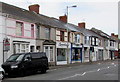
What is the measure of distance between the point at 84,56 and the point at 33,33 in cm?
1746

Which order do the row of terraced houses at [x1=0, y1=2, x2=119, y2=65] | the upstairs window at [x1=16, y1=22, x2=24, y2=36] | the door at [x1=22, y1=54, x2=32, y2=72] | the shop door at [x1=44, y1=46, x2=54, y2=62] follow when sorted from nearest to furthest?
the door at [x1=22, y1=54, x2=32, y2=72]
the row of terraced houses at [x1=0, y1=2, x2=119, y2=65]
the upstairs window at [x1=16, y1=22, x2=24, y2=36]
the shop door at [x1=44, y1=46, x2=54, y2=62]

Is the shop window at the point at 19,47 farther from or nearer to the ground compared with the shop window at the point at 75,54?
farther from the ground

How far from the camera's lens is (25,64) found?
1759cm

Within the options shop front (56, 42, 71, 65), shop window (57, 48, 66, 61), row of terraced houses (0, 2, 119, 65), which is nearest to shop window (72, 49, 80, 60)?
row of terraced houses (0, 2, 119, 65)

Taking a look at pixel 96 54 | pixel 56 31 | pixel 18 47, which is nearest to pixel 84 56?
pixel 96 54

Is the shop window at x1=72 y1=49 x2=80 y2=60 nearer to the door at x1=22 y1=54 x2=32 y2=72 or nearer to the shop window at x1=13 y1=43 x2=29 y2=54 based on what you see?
the shop window at x1=13 y1=43 x2=29 y2=54

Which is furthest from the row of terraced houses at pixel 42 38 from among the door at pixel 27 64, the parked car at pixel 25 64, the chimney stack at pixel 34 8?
the door at pixel 27 64

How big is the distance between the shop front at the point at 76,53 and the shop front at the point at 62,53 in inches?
74.3

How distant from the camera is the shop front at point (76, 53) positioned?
38.1 meters

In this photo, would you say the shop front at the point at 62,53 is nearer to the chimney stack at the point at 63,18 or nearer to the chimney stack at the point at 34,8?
the chimney stack at the point at 34,8

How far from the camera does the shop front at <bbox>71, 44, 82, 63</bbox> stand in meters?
38.1

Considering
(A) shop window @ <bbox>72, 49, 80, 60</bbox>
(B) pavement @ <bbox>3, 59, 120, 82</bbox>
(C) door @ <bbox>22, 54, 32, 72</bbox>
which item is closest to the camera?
(B) pavement @ <bbox>3, 59, 120, 82</bbox>

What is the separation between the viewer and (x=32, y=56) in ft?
61.6

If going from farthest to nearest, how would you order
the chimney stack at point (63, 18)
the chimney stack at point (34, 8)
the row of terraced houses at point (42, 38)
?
the chimney stack at point (63, 18) < the chimney stack at point (34, 8) < the row of terraced houses at point (42, 38)
